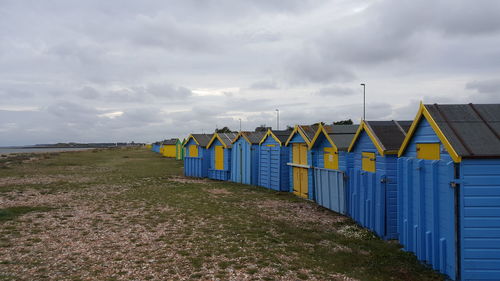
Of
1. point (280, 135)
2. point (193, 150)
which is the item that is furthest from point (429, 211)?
point (193, 150)

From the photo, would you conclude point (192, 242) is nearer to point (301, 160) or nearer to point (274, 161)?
point (301, 160)

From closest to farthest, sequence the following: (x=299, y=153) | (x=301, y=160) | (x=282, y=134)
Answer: (x=301, y=160), (x=299, y=153), (x=282, y=134)

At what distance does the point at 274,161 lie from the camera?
2330 cm

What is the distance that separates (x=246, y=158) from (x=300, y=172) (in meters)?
6.69

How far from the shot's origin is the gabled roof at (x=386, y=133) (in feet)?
38.4

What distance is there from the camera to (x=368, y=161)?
1296 cm

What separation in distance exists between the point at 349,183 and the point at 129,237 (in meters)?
8.87

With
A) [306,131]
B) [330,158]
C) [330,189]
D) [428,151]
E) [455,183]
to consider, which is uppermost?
[306,131]

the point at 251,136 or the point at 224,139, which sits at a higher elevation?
the point at 251,136

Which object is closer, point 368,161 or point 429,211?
point 429,211

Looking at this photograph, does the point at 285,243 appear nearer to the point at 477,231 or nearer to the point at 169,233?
the point at 169,233

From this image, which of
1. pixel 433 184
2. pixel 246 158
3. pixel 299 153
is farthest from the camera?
pixel 246 158

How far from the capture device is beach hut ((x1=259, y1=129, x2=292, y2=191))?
74.2ft

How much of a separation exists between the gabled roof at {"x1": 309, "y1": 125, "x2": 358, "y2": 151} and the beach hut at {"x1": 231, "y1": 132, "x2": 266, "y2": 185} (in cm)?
848
